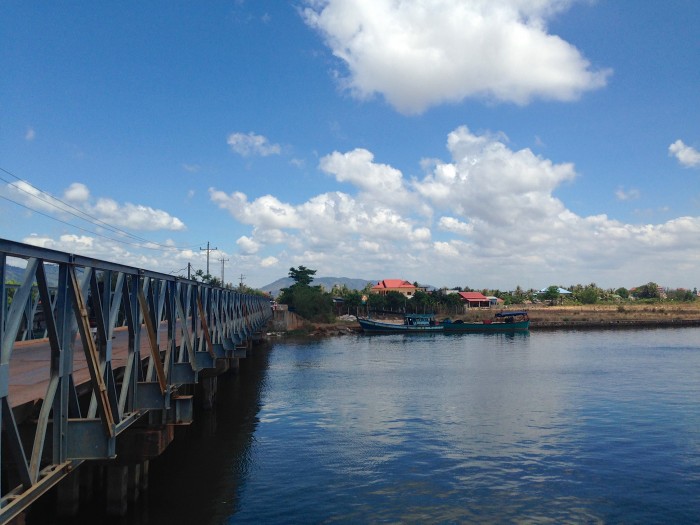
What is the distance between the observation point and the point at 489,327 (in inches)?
5335

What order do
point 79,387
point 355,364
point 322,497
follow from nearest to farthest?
1. point 79,387
2. point 322,497
3. point 355,364

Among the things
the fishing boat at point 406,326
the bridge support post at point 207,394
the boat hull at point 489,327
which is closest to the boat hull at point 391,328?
the fishing boat at point 406,326

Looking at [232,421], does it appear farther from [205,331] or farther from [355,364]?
[355,364]

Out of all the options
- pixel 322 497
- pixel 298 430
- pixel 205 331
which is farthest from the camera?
pixel 298 430

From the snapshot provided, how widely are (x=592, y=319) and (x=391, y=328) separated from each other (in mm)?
60806

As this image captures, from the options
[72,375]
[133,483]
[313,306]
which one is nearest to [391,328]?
[313,306]

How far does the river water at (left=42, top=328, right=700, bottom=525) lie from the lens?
2038 centimetres

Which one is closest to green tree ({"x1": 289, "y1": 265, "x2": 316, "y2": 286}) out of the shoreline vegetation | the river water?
the shoreline vegetation

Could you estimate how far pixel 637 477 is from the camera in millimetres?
23781

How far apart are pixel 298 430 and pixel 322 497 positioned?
11.2m

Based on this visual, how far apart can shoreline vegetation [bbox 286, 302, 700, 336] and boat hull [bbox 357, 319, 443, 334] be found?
330cm

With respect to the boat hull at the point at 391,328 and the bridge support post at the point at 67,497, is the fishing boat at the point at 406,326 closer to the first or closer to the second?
the boat hull at the point at 391,328

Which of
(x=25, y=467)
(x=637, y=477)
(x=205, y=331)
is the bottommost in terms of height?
(x=637, y=477)

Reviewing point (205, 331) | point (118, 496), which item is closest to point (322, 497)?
point (118, 496)
